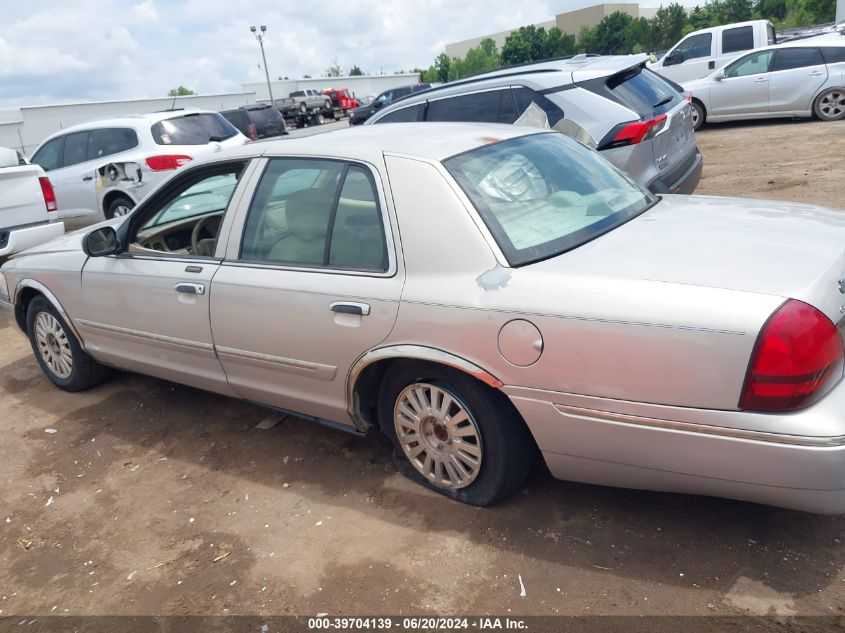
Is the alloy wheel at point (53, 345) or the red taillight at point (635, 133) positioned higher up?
the red taillight at point (635, 133)

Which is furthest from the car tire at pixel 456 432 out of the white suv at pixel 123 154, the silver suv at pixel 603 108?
the white suv at pixel 123 154

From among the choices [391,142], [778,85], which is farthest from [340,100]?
[391,142]

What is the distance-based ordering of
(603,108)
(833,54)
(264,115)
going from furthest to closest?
(264,115)
(833,54)
(603,108)

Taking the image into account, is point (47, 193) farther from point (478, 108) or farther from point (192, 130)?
point (478, 108)

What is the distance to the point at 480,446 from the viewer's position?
9.65ft

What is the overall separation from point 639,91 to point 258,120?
17624mm

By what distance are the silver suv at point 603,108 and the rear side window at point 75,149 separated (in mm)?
5621

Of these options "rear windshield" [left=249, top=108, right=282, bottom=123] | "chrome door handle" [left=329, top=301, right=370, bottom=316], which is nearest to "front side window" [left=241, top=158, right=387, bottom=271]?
"chrome door handle" [left=329, top=301, right=370, bottom=316]

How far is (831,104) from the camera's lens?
40.7 ft

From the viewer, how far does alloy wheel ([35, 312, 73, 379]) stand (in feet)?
15.9

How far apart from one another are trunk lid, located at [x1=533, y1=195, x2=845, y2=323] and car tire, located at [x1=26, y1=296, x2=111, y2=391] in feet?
11.4

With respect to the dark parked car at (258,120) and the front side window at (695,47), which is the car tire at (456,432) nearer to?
the front side window at (695,47)

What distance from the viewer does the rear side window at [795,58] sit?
40.4 feet

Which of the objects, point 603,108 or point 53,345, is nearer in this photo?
point 53,345
